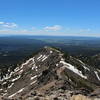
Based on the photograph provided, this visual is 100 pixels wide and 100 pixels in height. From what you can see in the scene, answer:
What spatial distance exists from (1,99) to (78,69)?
59.1 m

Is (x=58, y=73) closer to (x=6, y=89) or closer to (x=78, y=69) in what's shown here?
(x=78, y=69)

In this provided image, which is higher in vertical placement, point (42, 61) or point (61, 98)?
point (61, 98)

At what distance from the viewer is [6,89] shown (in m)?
97.8

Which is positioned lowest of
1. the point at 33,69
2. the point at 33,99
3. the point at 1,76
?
the point at 1,76

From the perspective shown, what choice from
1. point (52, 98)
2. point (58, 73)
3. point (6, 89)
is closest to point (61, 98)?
point (52, 98)

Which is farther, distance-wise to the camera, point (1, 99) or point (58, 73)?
point (58, 73)

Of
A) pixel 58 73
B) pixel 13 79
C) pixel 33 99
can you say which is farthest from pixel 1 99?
pixel 13 79

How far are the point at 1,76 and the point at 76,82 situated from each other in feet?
245

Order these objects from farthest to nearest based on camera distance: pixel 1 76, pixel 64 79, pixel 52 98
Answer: pixel 1 76
pixel 64 79
pixel 52 98

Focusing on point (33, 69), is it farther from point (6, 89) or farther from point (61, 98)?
point (61, 98)

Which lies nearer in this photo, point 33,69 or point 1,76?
point 33,69

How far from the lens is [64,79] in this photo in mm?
68250

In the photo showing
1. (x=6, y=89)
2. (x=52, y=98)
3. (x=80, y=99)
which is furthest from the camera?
(x=6, y=89)

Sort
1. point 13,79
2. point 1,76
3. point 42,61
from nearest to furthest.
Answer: point 13,79
point 42,61
point 1,76
